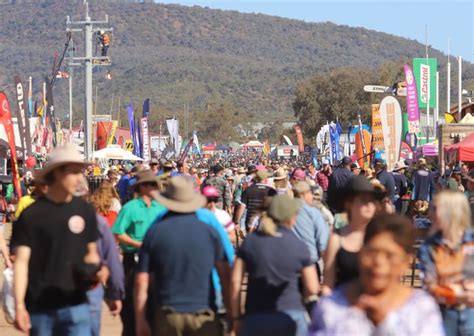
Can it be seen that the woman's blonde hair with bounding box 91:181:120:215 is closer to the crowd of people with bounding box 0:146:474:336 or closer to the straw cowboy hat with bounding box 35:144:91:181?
the crowd of people with bounding box 0:146:474:336

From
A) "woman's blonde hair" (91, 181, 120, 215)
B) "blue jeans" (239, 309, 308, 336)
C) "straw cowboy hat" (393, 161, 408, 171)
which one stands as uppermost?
"woman's blonde hair" (91, 181, 120, 215)

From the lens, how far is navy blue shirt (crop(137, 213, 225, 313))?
269 inches

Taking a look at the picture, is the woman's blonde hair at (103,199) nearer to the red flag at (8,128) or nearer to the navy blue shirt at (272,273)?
the navy blue shirt at (272,273)

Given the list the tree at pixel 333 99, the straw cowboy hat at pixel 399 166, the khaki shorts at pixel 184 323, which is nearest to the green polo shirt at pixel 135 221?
the khaki shorts at pixel 184 323

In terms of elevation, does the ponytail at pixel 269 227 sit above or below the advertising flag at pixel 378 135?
above

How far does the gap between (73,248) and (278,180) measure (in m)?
9.42

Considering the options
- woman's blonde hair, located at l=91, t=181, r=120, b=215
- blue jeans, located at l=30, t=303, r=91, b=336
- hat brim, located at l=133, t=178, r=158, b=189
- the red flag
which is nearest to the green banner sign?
the red flag

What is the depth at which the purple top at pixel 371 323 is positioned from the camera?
4641 millimetres

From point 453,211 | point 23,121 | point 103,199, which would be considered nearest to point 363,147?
point 23,121

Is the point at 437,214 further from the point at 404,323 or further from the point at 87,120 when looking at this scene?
the point at 87,120

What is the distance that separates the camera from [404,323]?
15.3ft

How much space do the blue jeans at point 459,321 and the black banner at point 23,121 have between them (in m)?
15.5

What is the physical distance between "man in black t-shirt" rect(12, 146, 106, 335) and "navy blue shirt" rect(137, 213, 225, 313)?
35cm

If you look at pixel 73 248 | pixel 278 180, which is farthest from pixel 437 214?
pixel 278 180
